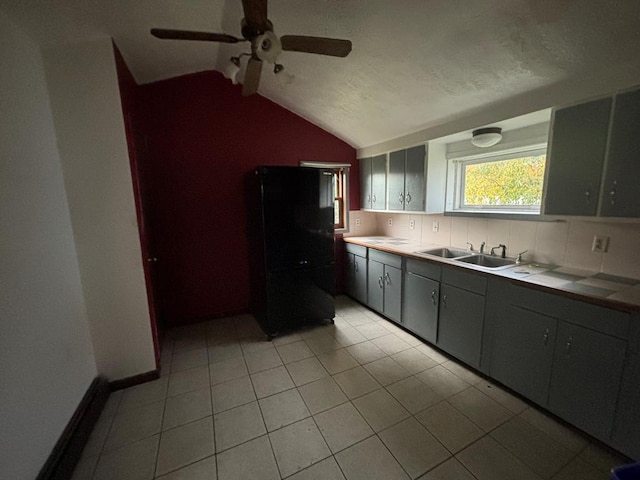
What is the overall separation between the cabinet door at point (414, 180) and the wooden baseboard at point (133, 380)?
9.33ft

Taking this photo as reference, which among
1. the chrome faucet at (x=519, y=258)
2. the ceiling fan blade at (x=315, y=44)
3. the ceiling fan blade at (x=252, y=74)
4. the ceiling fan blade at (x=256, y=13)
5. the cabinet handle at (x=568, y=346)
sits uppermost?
the ceiling fan blade at (x=256, y=13)

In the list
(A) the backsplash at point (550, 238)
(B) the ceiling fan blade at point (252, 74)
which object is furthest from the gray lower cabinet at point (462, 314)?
(B) the ceiling fan blade at point (252, 74)

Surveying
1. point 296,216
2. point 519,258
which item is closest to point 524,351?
point 519,258

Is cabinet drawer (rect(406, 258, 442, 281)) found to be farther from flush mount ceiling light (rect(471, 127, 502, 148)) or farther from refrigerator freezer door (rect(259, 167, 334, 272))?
flush mount ceiling light (rect(471, 127, 502, 148))

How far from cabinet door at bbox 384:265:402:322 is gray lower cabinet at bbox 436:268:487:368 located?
51 centimetres

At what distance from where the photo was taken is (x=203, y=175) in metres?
2.91

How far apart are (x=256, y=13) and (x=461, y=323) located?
7.98ft

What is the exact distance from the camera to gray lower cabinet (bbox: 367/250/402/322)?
2793 millimetres

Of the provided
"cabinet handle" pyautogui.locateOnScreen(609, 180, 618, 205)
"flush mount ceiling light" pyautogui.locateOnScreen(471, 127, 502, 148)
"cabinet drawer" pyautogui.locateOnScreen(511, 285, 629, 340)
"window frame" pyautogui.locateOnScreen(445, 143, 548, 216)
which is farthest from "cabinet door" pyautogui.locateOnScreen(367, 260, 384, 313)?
"cabinet handle" pyautogui.locateOnScreen(609, 180, 618, 205)

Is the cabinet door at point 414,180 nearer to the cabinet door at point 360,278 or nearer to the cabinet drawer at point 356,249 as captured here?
the cabinet drawer at point 356,249

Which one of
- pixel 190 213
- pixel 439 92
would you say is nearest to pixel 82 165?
pixel 190 213

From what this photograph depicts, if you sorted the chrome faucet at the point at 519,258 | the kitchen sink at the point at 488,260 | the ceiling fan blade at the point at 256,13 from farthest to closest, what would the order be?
the kitchen sink at the point at 488,260 < the chrome faucet at the point at 519,258 < the ceiling fan blade at the point at 256,13

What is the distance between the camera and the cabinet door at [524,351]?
1.66 meters

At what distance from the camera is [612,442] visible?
1419 millimetres
